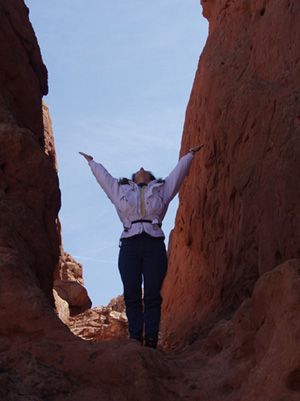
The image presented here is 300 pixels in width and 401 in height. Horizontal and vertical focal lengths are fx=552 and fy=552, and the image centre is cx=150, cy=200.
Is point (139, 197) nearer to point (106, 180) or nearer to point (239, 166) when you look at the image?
point (106, 180)

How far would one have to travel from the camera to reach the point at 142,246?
20.3 ft

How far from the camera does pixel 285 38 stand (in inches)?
308

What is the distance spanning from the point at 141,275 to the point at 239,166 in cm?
267

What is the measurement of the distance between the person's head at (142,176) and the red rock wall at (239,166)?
1.51 metres

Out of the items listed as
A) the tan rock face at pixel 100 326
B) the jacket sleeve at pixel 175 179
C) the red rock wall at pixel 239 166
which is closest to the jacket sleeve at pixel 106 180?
the jacket sleeve at pixel 175 179

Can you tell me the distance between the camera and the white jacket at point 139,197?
6.28 m

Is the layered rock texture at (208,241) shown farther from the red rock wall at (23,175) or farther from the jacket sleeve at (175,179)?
the jacket sleeve at (175,179)

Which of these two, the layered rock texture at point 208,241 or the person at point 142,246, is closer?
the layered rock texture at point 208,241

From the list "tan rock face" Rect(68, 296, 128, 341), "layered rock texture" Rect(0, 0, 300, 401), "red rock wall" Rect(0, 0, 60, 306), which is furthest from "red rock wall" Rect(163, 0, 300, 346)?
"tan rock face" Rect(68, 296, 128, 341)

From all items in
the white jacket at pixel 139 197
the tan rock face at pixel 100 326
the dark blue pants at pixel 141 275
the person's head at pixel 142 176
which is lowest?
the dark blue pants at pixel 141 275

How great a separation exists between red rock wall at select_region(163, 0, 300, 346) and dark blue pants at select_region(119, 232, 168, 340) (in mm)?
1416

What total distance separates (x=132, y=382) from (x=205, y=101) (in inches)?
280

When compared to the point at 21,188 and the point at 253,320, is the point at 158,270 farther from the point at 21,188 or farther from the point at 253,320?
the point at 21,188

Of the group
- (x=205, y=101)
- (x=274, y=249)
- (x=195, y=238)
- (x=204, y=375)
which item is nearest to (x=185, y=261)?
(x=195, y=238)
